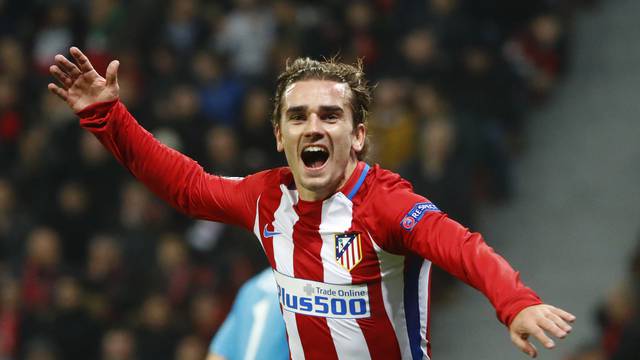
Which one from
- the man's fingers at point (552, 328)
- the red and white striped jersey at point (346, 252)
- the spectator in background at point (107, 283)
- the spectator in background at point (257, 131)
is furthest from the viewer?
the spectator in background at point (257, 131)

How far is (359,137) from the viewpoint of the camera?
3.98m

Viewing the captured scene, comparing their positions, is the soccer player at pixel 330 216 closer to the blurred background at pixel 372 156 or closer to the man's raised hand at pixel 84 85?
the man's raised hand at pixel 84 85

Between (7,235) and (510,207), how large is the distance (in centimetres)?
405

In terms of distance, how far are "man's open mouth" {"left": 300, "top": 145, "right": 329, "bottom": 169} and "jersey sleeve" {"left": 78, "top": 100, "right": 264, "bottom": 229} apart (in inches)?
11.0

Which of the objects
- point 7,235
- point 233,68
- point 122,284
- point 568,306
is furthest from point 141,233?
point 568,306

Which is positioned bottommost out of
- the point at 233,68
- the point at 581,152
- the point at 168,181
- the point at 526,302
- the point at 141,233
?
the point at 526,302

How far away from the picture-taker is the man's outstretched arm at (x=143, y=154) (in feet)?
13.3

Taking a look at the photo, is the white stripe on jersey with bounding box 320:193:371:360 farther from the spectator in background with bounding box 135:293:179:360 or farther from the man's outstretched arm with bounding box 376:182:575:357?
the spectator in background with bounding box 135:293:179:360

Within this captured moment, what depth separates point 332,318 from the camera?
3.80 m

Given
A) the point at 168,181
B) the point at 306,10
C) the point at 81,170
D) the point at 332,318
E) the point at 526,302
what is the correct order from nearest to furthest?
the point at 526,302 < the point at 332,318 < the point at 168,181 < the point at 81,170 < the point at 306,10

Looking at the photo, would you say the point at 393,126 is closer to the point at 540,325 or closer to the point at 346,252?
the point at 346,252

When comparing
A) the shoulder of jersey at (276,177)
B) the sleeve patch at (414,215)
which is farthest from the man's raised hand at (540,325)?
the shoulder of jersey at (276,177)

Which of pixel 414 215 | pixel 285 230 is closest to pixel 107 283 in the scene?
pixel 285 230

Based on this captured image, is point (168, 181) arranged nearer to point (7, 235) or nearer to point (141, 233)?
point (141, 233)
